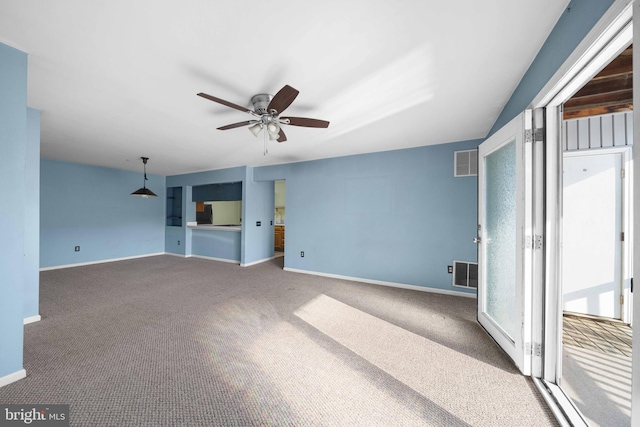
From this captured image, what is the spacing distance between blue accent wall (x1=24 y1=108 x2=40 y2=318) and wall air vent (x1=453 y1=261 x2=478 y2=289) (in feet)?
17.9

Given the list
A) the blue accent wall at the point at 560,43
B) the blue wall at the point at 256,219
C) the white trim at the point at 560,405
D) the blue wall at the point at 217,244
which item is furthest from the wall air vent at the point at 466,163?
the blue wall at the point at 217,244

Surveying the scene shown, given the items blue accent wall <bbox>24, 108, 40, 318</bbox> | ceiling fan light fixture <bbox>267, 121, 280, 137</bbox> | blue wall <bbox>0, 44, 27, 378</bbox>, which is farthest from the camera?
blue accent wall <bbox>24, 108, 40, 318</bbox>

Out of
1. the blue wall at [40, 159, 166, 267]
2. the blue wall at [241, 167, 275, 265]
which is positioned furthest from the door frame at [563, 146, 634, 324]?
the blue wall at [40, 159, 166, 267]

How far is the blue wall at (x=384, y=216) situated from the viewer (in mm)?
3660

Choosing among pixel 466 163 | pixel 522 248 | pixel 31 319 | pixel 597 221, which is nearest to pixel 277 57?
pixel 522 248

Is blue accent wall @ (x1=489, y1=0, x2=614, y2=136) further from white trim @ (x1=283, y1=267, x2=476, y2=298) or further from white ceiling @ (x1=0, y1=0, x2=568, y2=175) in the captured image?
white trim @ (x1=283, y1=267, x2=476, y2=298)

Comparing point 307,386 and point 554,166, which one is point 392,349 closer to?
point 307,386

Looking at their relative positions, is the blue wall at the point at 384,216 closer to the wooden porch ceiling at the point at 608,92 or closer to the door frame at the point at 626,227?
the wooden porch ceiling at the point at 608,92

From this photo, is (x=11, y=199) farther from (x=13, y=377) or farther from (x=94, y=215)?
(x=94, y=215)

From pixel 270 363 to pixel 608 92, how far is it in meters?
3.85

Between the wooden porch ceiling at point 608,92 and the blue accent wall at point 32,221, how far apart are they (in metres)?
5.33

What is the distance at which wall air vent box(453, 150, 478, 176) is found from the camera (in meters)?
3.51

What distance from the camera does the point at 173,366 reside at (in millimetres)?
1846

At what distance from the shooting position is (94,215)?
5594mm
